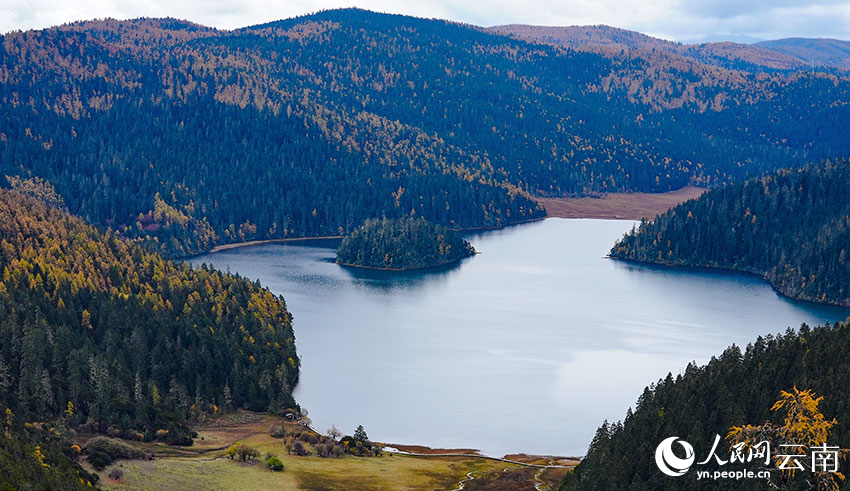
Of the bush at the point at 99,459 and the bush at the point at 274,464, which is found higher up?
the bush at the point at 99,459

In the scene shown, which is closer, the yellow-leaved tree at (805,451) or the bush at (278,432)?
the yellow-leaved tree at (805,451)

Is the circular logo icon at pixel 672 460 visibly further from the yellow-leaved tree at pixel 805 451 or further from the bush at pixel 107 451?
the bush at pixel 107 451

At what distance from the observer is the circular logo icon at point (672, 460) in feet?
274

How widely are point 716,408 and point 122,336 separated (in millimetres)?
86565

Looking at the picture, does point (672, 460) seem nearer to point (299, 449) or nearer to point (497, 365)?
point (299, 449)

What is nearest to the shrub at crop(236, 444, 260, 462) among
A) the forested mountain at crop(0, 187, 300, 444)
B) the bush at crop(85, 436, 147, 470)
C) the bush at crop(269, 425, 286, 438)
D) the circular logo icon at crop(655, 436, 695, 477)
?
the bush at crop(85, 436, 147, 470)

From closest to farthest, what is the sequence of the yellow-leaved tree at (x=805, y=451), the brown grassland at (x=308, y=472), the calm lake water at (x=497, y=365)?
the yellow-leaved tree at (x=805, y=451), the brown grassland at (x=308, y=472), the calm lake water at (x=497, y=365)

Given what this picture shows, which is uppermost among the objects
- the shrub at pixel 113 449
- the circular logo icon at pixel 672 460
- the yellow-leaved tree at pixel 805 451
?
the yellow-leaved tree at pixel 805 451

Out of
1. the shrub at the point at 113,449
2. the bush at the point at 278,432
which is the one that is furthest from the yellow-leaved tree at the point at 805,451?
the bush at the point at 278,432

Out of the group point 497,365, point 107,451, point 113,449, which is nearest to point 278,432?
point 113,449

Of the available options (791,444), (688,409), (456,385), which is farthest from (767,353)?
(456,385)

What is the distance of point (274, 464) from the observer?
102 meters

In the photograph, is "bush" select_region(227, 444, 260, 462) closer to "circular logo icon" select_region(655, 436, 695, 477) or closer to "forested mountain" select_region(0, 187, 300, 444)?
"forested mountain" select_region(0, 187, 300, 444)

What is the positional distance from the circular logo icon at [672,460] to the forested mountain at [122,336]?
5323 centimetres
